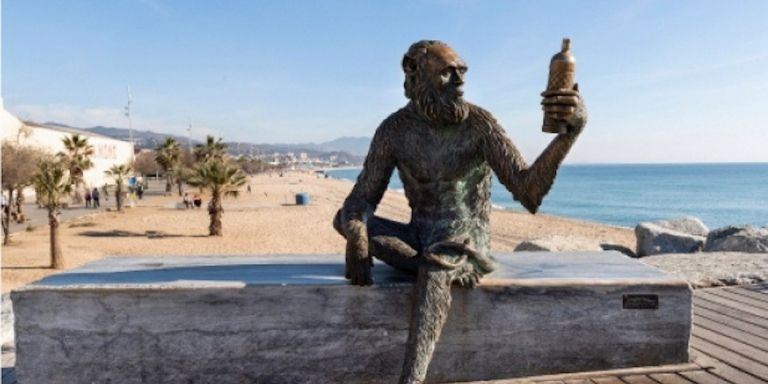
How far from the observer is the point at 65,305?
3.02 m

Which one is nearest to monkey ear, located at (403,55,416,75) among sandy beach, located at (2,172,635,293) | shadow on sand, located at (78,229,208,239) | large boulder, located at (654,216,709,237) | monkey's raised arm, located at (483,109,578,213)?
monkey's raised arm, located at (483,109,578,213)

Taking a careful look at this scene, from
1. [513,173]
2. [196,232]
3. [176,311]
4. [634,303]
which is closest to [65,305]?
[176,311]

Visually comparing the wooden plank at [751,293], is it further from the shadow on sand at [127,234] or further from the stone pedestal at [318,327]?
the shadow on sand at [127,234]

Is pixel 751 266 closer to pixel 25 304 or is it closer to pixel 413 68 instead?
pixel 413 68

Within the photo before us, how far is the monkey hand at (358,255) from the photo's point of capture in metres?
2.97

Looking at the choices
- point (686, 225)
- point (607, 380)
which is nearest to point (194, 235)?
point (686, 225)

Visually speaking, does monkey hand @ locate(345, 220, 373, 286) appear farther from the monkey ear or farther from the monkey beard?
the monkey ear

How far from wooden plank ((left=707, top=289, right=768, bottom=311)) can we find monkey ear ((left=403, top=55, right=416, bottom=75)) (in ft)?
12.2

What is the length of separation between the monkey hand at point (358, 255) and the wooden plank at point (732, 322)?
2901 millimetres

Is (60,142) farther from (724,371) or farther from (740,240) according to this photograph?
(724,371)

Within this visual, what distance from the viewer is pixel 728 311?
430 cm

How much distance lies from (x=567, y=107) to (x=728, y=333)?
2.46 metres

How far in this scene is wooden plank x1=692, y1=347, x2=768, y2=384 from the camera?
299cm

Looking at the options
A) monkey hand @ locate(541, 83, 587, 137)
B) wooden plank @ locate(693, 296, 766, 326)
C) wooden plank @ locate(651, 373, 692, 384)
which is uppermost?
monkey hand @ locate(541, 83, 587, 137)
